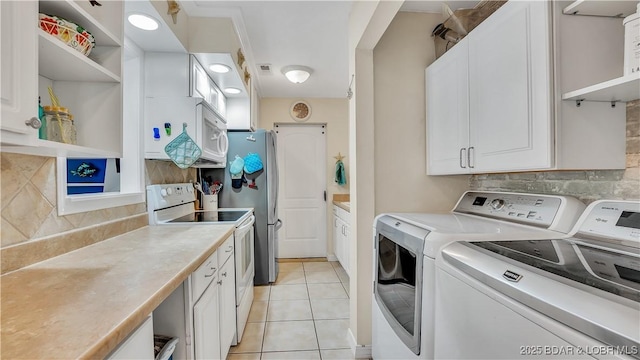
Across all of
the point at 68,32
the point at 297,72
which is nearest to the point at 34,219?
the point at 68,32

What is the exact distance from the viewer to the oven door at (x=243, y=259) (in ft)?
6.89

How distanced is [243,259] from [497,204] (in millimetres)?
1933

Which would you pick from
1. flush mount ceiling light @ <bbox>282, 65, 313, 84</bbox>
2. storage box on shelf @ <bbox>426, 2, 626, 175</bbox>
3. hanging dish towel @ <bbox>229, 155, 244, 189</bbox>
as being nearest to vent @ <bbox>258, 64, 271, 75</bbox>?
flush mount ceiling light @ <bbox>282, 65, 313, 84</bbox>

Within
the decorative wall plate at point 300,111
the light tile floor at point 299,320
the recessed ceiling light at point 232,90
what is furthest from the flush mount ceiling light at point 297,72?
the light tile floor at point 299,320

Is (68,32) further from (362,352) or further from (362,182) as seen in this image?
(362,352)

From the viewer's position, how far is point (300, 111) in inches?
164

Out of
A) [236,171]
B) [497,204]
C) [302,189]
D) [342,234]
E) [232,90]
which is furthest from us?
[302,189]

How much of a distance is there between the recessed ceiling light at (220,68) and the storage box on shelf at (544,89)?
1830 millimetres

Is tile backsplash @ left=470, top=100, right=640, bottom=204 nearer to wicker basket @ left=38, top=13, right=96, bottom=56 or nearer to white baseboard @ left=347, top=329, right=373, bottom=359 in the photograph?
white baseboard @ left=347, top=329, right=373, bottom=359

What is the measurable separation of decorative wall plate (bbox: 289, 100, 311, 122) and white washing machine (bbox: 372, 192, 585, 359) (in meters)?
2.78

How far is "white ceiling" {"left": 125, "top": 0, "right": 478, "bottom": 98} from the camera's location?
1896 millimetres

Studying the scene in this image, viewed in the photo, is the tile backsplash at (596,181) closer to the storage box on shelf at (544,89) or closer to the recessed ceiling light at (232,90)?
the storage box on shelf at (544,89)

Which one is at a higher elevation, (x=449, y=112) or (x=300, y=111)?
(x=300, y=111)

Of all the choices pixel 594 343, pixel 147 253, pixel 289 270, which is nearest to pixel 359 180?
pixel 147 253
